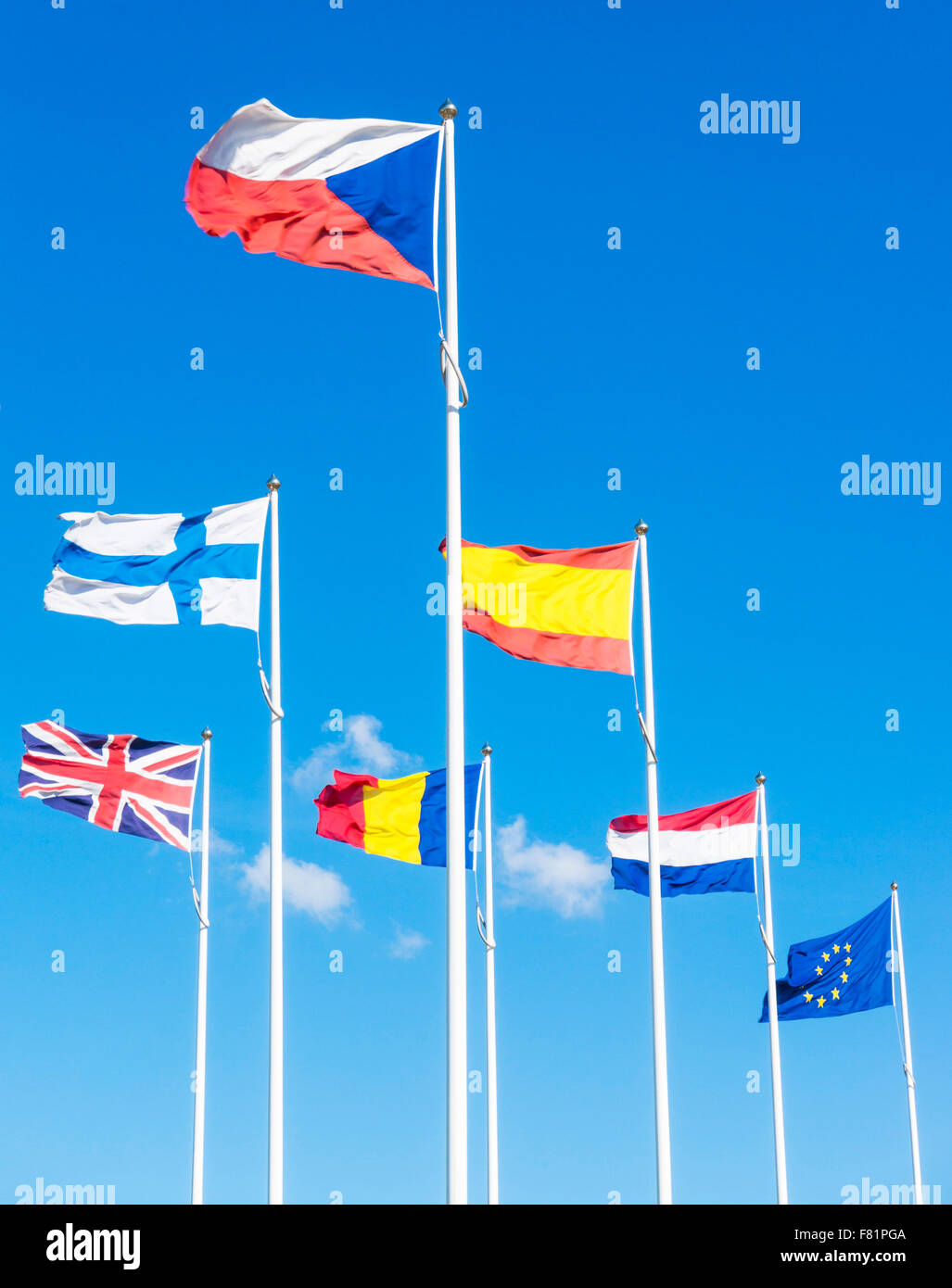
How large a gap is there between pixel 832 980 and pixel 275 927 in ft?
56.2

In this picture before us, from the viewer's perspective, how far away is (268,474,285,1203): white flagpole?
22.8m

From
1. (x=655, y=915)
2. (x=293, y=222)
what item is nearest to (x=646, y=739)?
(x=655, y=915)

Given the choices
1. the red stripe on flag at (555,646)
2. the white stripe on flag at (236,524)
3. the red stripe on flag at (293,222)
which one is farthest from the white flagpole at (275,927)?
the red stripe on flag at (293,222)

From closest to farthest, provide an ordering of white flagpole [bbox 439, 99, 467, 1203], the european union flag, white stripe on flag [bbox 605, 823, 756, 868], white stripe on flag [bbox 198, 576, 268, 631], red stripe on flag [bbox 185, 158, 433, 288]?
white flagpole [bbox 439, 99, 467, 1203] → red stripe on flag [bbox 185, 158, 433, 288] → white stripe on flag [bbox 198, 576, 268, 631] → white stripe on flag [bbox 605, 823, 756, 868] → the european union flag

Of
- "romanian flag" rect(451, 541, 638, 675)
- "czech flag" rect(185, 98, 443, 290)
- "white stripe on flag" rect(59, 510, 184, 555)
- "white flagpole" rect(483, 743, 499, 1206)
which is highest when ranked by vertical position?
"czech flag" rect(185, 98, 443, 290)

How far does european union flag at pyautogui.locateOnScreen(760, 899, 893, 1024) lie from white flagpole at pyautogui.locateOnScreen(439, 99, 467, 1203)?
70.3 ft

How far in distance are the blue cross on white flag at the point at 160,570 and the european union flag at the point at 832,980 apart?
57.5ft

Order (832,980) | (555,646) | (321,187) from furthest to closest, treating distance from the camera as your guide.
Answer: (832,980) → (555,646) → (321,187)

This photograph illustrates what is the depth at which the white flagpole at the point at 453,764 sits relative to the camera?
14930mm

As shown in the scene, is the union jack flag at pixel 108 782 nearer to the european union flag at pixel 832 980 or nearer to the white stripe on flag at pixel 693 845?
the white stripe on flag at pixel 693 845

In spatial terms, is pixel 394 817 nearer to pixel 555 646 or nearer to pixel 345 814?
pixel 345 814

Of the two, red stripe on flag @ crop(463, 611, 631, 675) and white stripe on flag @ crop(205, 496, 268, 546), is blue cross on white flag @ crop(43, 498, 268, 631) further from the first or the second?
red stripe on flag @ crop(463, 611, 631, 675)

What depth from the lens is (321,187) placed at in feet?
58.2

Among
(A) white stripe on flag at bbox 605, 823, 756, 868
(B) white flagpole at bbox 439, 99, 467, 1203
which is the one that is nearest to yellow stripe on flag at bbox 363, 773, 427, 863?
(A) white stripe on flag at bbox 605, 823, 756, 868
